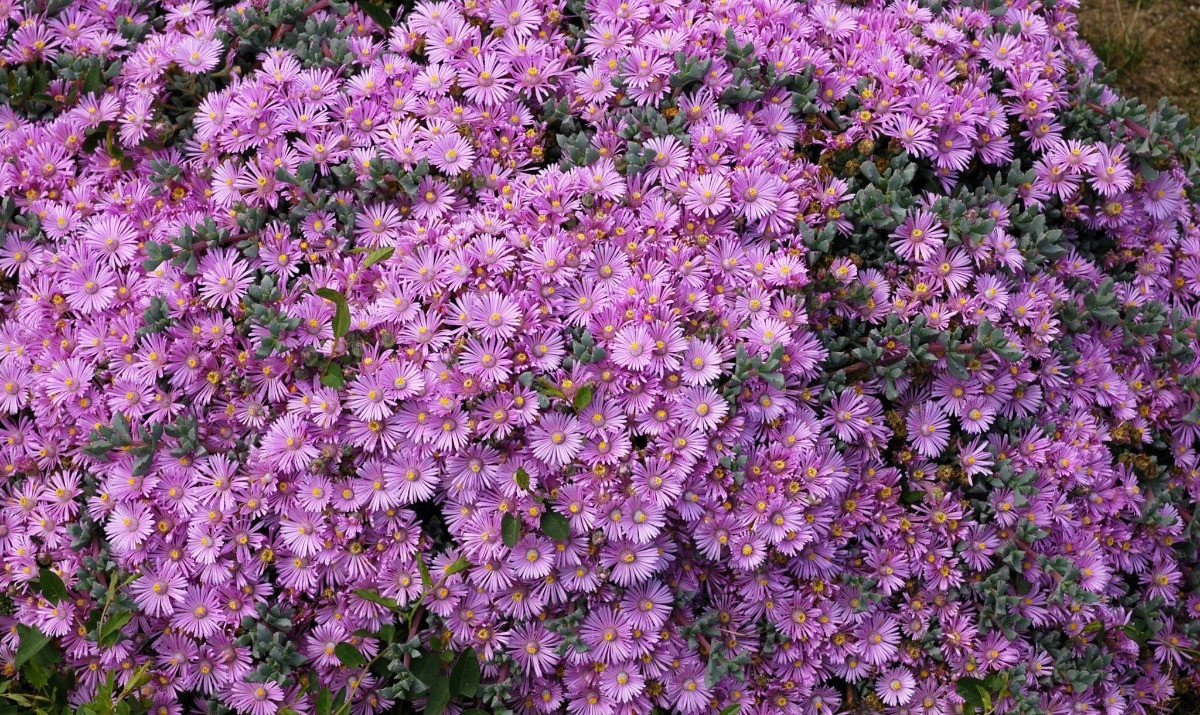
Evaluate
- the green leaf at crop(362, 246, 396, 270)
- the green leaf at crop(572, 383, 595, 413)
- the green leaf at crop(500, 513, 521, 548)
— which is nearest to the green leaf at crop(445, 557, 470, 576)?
the green leaf at crop(500, 513, 521, 548)

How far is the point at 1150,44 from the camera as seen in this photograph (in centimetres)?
530

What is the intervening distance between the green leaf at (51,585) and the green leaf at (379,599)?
83 centimetres

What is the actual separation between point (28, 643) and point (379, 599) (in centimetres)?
96

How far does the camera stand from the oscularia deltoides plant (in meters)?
2.75

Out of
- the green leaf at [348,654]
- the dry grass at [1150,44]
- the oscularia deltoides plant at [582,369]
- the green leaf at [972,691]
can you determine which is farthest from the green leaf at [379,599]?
the dry grass at [1150,44]

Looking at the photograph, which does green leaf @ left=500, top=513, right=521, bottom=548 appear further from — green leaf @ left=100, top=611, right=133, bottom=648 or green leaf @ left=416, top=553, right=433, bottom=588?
green leaf @ left=100, top=611, right=133, bottom=648

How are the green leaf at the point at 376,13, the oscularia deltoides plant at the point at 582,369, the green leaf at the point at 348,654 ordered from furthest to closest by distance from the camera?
1. the green leaf at the point at 376,13
2. the oscularia deltoides plant at the point at 582,369
3. the green leaf at the point at 348,654

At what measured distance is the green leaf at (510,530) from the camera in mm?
2629

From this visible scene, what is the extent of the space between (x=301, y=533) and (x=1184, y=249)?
3287mm

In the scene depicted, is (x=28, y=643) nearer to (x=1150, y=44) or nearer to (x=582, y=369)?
(x=582, y=369)

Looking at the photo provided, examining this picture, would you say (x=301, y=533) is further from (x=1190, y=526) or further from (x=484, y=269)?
(x=1190, y=526)

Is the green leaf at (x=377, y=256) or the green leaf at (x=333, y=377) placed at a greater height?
the green leaf at (x=377, y=256)

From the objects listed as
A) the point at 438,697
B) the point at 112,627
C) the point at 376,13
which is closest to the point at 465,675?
the point at 438,697

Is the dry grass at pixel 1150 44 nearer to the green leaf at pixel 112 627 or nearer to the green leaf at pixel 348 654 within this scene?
the green leaf at pixel 348 654
